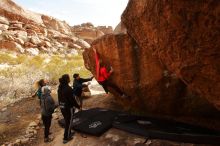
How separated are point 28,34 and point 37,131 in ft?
115

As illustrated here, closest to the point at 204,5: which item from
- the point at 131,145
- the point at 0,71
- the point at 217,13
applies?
the point at 217,13

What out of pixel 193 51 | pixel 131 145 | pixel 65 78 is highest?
pixel 193 51

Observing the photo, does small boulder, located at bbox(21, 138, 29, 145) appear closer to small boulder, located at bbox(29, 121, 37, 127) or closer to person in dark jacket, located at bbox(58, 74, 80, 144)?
small boulder, located at bbox(29, 121, 37, 127)

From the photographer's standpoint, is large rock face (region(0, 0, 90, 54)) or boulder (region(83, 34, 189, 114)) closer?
boulder (region(83, 34, 189, 114))

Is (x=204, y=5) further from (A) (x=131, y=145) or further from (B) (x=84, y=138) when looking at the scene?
(B) (x=84, y=138)

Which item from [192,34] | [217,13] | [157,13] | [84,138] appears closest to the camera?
[217,13]

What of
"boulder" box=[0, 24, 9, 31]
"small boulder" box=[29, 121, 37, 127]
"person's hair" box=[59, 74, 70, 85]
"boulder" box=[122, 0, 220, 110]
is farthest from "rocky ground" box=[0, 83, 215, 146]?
"boulder" box=[0, 24, 9, 31]

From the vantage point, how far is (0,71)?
19734 mm

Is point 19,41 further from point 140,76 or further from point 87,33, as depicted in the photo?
point 140,76

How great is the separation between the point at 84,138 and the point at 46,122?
4.68 feet

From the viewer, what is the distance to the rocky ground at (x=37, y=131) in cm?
741

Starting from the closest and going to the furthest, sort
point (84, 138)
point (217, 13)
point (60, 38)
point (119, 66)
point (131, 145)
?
point (217, 13) < point (131, 145) < point (84, 138) < point (119, 66) < point (60, 38)

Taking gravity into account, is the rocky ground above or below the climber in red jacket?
below

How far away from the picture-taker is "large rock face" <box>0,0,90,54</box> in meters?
36.0
